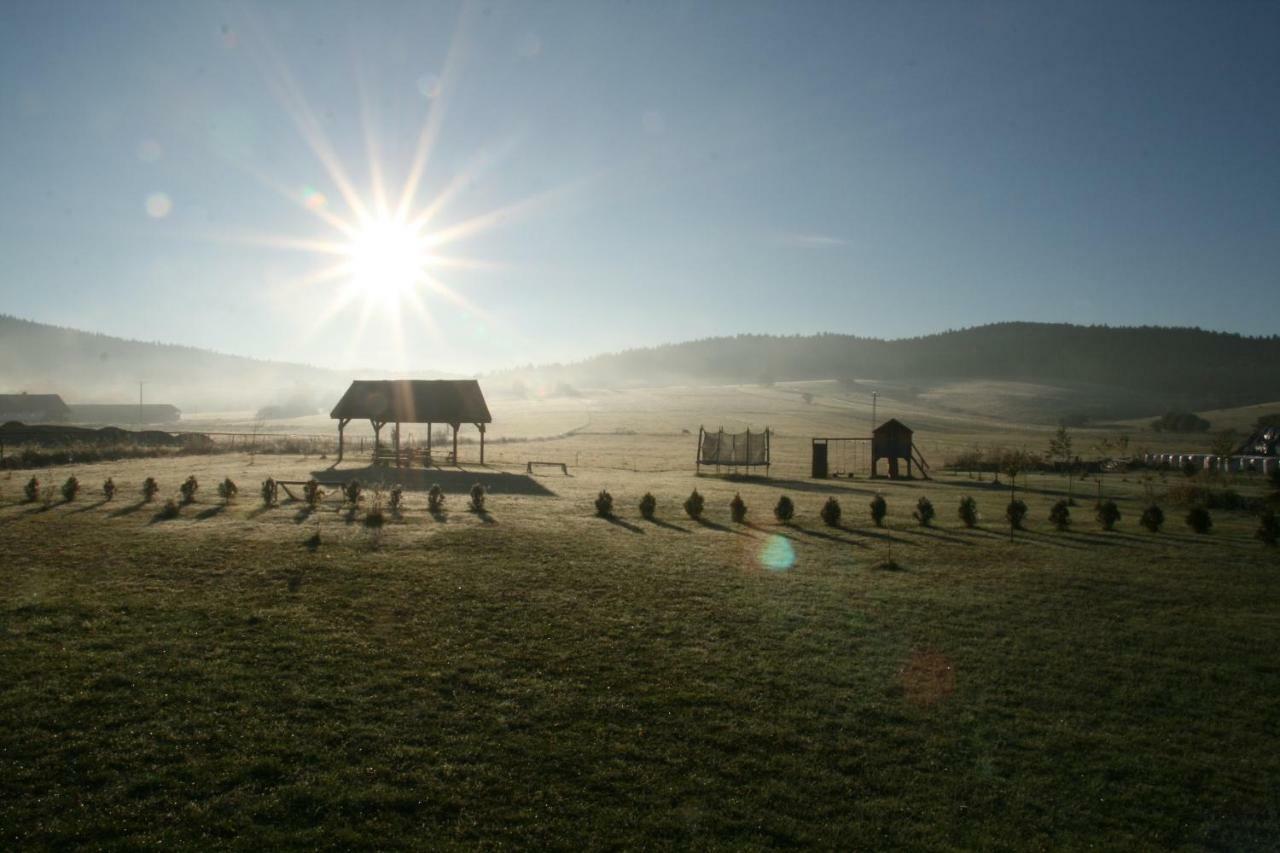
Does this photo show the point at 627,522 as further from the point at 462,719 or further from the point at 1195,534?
the point at 1195,534

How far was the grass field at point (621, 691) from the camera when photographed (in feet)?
21.7

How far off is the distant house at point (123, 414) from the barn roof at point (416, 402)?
73.9 m

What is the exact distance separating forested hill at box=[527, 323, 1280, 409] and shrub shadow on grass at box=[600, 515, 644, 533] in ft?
401

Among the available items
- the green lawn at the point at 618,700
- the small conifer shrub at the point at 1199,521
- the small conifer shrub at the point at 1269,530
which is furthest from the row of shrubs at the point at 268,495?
the small conifer shrub at the point at 1269,530

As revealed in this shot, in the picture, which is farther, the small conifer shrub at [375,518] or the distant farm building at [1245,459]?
the distant farm building at [1245,459]

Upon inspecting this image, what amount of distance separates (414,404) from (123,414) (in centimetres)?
8866

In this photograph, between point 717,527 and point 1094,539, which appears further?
point 717,527

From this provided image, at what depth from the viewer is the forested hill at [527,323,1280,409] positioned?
130 metres

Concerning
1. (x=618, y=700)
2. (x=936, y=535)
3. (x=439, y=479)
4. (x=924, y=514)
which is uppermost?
(x=439, y=479)

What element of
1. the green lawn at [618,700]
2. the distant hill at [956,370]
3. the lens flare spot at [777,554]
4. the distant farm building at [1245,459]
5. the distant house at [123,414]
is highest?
the distant hill at [956,370]

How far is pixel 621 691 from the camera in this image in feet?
29.4

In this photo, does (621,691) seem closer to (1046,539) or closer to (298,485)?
(1046,539)

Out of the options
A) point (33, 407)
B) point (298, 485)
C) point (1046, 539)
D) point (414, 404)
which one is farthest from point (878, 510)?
point (33, 407)

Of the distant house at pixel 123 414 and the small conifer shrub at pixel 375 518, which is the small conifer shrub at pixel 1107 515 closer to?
the small conifer shrub at pixel 375 518
